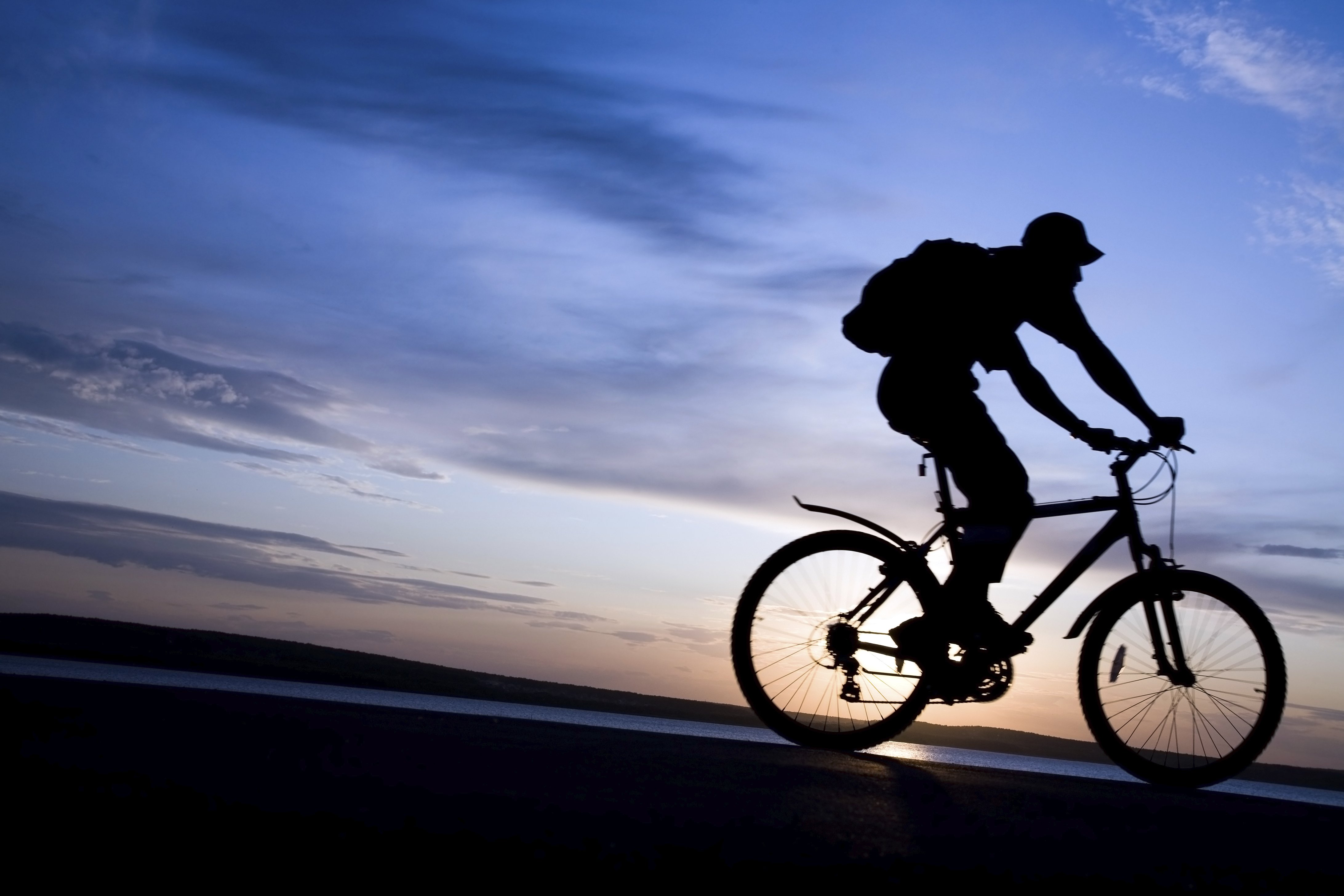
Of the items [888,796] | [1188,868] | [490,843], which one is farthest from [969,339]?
[490,843]

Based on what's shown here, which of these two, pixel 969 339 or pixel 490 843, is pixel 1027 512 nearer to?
pixel 969 339

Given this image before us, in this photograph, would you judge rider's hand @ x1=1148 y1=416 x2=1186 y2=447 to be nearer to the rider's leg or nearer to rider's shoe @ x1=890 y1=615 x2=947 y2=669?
the rider's leg

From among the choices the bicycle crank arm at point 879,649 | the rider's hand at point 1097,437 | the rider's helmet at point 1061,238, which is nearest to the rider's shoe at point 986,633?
the bicycle crank arm at point 879,649

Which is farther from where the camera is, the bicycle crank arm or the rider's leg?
the bicycle crank arm

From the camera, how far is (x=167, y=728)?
10.9 ft

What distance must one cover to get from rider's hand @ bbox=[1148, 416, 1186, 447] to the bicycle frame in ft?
0.28

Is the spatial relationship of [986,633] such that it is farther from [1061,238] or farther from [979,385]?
[1061,238]

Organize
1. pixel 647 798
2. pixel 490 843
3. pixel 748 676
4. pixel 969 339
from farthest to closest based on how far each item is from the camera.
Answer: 1. pixel 748 676
2. pixel 969 339
3. pixel 647 798
4. pixel 490 843

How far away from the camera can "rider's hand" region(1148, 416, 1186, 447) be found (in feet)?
16.9

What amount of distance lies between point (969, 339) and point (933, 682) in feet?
5.39

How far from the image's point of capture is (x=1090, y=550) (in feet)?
17.1

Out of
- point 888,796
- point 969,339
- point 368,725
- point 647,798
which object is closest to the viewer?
point 647,798

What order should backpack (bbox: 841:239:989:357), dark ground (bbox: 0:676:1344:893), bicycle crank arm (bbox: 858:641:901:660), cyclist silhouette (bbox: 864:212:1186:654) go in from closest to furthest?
dark ground (bbox: 0:676:1344:893)
backpack (bbox: 841:239:989:357)
cyclist silhouette (bbox: 864:212:1186:654)
bicycle crank arm (bbox: 858:641:901:660)

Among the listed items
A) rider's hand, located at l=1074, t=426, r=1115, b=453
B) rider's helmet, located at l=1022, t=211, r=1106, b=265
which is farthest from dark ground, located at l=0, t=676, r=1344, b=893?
rider's helmet, located at l=1022, t=211, r=1106, b=265
